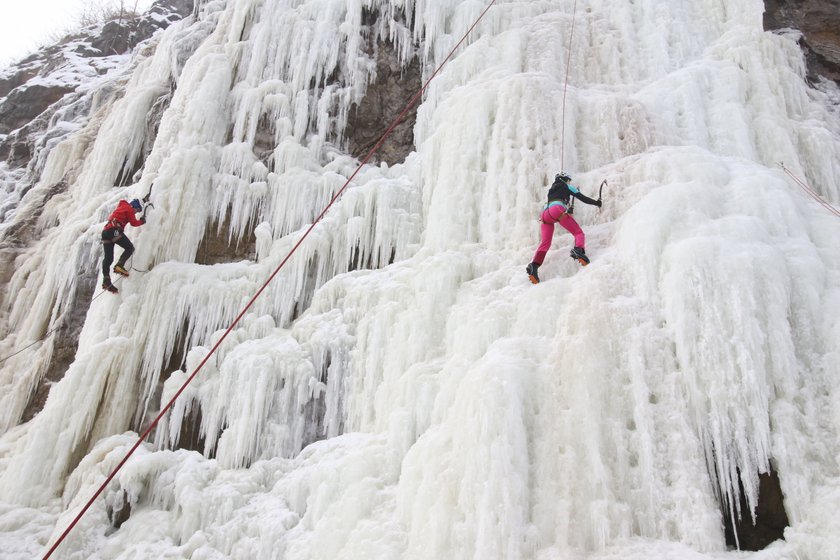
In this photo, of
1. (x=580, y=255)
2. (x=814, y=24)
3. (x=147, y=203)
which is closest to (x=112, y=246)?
(x=147, y=203)

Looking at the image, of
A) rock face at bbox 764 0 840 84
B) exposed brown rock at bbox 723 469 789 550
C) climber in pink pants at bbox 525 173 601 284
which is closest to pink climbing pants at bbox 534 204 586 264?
climber in pink pants at bbox 525 173 601 284

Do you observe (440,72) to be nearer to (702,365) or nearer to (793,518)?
(702,365)

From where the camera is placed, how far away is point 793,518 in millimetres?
3553

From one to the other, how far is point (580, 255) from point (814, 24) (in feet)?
23.3

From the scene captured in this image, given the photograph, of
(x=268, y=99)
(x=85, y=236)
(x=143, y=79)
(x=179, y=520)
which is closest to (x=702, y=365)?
(x=179, y=520)

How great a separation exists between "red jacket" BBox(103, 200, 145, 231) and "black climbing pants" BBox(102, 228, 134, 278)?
0.07m

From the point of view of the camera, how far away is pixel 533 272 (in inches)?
218

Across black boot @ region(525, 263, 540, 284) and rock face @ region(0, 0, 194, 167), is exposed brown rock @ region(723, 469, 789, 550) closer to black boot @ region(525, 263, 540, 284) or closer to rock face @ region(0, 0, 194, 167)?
black boot @ region(525, 263, 540, 284)

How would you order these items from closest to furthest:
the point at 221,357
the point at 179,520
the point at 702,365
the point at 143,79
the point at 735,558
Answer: the point at 735,558 < the point at 702,365 < the point at 179,520 < the point at 221,357 < the point at 143,79

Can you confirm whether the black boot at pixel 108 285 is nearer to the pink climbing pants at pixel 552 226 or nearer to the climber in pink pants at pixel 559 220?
the climber in pink pants at pixel 559 220

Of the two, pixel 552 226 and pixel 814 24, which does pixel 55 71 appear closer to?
pixel 552 226

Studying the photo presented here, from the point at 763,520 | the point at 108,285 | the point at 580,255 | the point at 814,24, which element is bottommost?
the point at 108,285

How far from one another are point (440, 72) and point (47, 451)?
7805 millimetres

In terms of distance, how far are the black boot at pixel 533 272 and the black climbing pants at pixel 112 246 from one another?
5.43m
